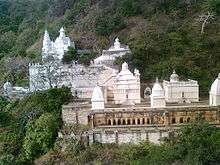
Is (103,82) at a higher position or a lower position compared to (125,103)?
higher

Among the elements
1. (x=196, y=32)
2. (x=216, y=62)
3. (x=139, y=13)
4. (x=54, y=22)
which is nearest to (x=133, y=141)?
(x=216, y=62)

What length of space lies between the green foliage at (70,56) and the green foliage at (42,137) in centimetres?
1042

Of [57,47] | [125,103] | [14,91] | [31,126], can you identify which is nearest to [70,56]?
[57,47]

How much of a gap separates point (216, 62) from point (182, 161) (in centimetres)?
1332

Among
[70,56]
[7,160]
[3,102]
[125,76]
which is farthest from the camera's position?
[70,56]

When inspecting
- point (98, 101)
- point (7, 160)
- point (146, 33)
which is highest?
point (146, 33)

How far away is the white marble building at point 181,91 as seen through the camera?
3659cm

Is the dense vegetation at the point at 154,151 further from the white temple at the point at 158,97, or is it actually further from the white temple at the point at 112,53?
the white temple at the point at 112,53

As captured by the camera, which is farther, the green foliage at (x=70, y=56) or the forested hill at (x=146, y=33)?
the green foliage at (x=70, y=56)

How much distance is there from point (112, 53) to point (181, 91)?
10102mm

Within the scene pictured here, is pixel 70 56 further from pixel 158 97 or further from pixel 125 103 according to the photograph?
pixel 158 97

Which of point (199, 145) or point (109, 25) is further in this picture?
point (109, 25)

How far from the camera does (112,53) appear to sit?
45781 mm

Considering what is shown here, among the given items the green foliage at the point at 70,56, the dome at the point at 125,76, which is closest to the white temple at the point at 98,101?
the dome at the point at 125,76
